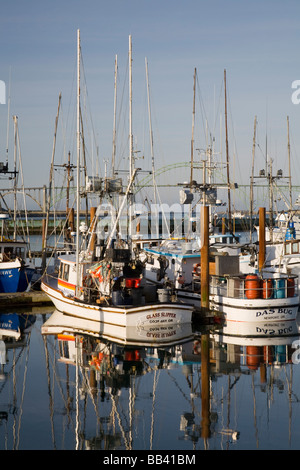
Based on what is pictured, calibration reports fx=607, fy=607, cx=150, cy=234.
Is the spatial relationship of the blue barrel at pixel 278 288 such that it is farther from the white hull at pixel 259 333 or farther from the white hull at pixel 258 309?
the white hull at pixel 259 333

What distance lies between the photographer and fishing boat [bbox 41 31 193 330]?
23.9 m

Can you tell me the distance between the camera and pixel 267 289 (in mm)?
24469

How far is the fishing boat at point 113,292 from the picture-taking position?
939 inches

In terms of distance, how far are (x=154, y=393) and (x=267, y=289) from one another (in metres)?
9.08

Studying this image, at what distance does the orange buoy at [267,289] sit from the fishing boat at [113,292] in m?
3.02

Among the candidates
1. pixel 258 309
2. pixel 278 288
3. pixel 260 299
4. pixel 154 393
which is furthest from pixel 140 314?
pixel 154 393

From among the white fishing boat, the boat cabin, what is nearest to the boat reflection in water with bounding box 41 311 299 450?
the white fishing boat

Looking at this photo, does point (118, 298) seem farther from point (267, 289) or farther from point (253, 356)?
point (253, 356)

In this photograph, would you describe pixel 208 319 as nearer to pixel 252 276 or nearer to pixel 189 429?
pixel 252 276

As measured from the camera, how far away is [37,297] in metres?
31.7

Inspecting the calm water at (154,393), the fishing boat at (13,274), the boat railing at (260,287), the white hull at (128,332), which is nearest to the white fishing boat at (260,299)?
the boat railing at (260,287)

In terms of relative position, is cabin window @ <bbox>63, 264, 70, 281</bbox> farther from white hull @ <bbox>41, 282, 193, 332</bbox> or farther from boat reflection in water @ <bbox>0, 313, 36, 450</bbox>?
white hull @ <bbox>41, 282, 193, 332</bbox>
